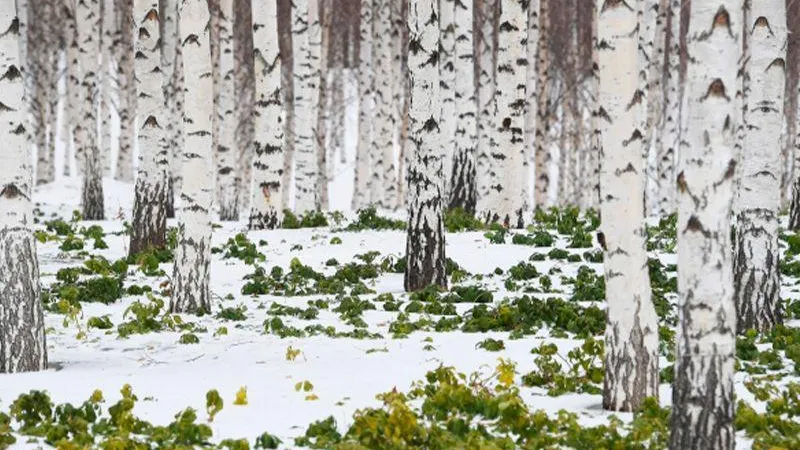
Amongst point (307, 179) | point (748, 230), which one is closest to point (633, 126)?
point (748, 230)

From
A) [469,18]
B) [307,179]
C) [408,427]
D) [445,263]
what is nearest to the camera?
[408,427]

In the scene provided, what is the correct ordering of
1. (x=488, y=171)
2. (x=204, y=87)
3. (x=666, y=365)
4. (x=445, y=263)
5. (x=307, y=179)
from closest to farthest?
(x=666, y=365)
(x=204, y=87)
(x=445, y=263)
(x=488, y=171)
(x=307, y=179)

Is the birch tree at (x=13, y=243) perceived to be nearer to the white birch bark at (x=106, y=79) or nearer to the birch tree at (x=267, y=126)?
the birch tree at (x=267, y=126)

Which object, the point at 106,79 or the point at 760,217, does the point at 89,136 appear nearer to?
the point at 760,217

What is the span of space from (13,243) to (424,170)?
5.23m

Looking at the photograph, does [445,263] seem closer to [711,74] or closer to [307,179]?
[711,74]

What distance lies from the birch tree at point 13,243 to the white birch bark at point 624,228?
491cm

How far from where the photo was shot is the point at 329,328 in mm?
9375

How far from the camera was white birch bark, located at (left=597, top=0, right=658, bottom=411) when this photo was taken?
661 centimetres

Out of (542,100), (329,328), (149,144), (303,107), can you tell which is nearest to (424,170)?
(329,328)

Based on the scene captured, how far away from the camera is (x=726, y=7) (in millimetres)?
5309

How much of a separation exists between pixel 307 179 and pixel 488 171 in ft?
13.1

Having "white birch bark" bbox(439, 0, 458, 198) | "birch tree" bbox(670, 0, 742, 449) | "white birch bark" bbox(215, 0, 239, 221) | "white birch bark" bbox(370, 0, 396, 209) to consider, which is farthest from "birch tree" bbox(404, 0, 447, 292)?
"white birch bark" bbox(370, 0, 396, 209)

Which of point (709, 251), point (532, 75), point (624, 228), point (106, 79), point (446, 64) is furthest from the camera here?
point (106, 79)
